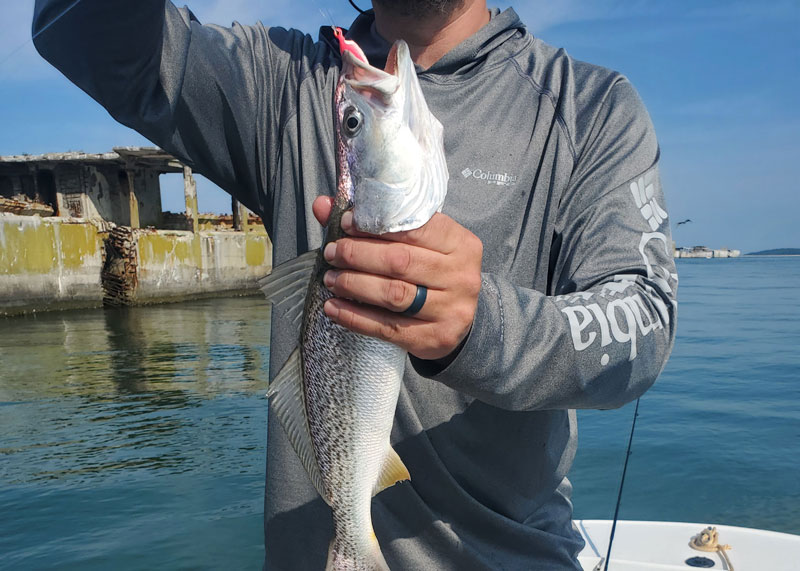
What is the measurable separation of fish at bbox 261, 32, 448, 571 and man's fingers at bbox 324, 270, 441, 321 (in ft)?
0.35

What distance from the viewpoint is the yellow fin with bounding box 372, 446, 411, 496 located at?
161 centimetres

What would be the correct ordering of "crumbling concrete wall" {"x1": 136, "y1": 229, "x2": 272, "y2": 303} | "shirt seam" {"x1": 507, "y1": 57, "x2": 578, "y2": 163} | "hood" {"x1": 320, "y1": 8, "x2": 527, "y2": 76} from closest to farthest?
"shirt seam" {"x1": 507, "y1": 57, "x2": 578, "y2": 163} → "hood" {"x1": 320, "y1": 8, "x2": 527, "y2": 76} → "crumbling concrete wall" {"x1": 136, "y1": 229, "x2": 272, "y2": 303}

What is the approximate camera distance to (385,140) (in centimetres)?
135

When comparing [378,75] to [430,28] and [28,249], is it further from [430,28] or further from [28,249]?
[28,249]

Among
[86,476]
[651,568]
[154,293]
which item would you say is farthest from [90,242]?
[651,568]

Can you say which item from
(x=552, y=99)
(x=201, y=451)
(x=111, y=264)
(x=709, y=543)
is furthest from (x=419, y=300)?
(x=111, y=264)

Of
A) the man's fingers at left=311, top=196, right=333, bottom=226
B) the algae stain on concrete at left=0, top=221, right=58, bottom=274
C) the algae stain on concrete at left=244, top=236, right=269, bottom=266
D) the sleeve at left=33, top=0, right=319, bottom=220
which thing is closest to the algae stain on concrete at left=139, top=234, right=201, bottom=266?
the algae stain on concrete at left=244, top=236, right=269, bottom=266

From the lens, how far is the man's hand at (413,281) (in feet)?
3.89

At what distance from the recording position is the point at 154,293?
89.4 ft

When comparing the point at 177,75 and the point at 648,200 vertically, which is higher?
the point at 177,75

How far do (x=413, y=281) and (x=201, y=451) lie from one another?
916 centimetres

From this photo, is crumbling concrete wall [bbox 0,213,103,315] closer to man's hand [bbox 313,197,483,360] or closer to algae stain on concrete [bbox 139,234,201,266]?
algae stain on concrete [bbox 139,234,201,266]

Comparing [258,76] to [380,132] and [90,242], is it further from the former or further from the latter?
[90,242]

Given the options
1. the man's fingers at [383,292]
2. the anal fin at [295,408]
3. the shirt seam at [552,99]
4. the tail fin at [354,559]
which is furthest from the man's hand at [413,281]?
the shirt seam at [552,99]
